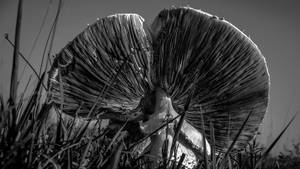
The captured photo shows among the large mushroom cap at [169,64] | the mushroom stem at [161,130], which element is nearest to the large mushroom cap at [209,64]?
the large mushroom cap at [169,64]

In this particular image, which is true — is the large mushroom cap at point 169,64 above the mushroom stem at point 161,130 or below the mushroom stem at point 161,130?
above

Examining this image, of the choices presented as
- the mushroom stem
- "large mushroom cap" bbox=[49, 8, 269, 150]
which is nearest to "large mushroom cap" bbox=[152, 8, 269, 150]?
"large mushroom cap" bbox=[49, 8, 269, 150]

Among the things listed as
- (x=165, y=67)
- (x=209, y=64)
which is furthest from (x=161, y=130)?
(x=209, y=64)

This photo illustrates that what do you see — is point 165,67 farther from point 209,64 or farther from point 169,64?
point 209,64

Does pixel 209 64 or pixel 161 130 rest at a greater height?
pixel 209 64

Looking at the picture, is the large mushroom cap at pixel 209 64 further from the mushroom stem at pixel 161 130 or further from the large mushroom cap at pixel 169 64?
the mushroom stem at pixel 161 130

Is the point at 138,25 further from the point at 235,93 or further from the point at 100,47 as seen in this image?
the point at 235,93

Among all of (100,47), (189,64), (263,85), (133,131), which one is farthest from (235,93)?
(100,47)
